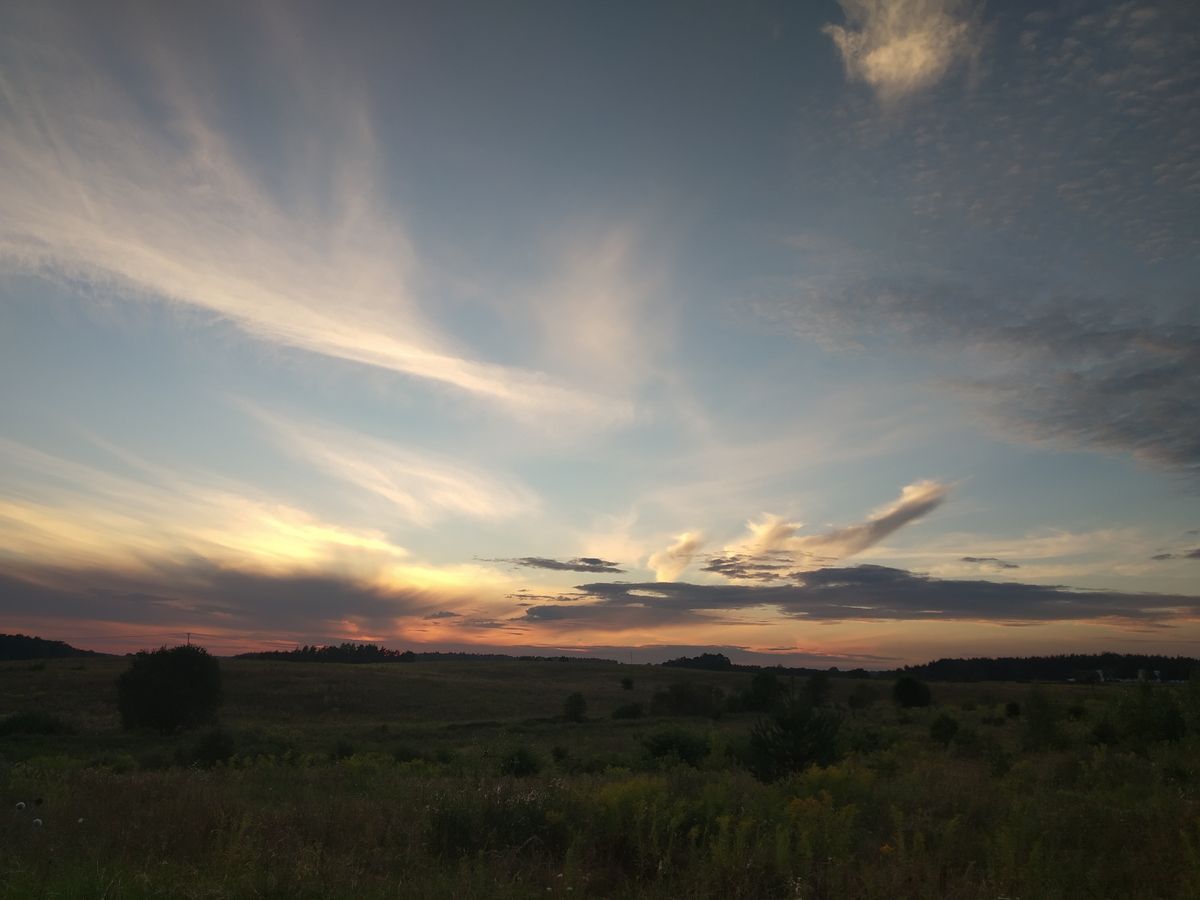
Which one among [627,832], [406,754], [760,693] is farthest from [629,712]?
[627,832]

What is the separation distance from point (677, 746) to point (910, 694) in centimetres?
4584

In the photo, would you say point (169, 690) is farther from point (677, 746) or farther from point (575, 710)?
point (677, 746)

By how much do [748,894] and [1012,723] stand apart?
131 feet

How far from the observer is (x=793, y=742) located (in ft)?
58.6

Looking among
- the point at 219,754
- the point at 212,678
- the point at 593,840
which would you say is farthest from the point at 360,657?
the point at 593,840

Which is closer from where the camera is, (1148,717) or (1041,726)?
(1148,717)

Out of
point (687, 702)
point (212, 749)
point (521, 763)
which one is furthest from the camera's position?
point (687, 702)

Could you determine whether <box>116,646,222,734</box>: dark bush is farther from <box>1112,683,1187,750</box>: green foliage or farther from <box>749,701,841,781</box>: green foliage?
<box>1112,683,1187,750</box>: green foliage

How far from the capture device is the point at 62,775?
15.5 m

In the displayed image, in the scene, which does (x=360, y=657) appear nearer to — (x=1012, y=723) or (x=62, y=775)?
(x=1012, y=723)

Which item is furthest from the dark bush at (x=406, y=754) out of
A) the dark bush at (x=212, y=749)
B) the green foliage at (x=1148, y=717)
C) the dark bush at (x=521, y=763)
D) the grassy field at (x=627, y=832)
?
the green foliage at (x=1148, y=717)

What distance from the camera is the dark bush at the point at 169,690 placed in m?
46.3

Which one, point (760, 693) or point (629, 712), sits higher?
point (760, 693)

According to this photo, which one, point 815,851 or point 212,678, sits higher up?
point 212,678
